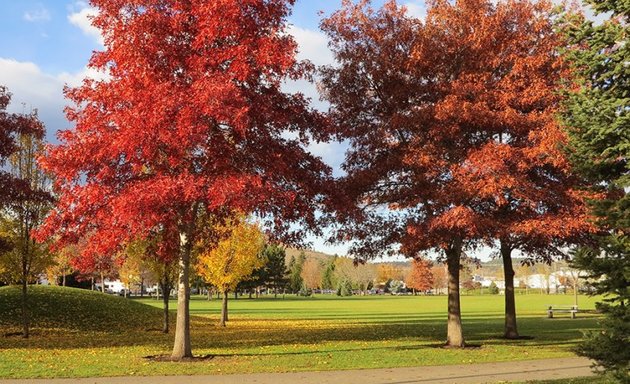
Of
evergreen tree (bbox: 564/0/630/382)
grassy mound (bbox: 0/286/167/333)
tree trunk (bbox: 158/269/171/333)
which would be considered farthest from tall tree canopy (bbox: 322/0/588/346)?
grassy mound (bbox: 0/286/167/333)

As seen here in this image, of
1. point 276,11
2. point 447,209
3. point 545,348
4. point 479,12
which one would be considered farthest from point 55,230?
point 545,348

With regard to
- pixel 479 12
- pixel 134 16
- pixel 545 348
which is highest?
pixel 479 12

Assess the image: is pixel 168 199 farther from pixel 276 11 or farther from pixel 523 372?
pixel 523 372

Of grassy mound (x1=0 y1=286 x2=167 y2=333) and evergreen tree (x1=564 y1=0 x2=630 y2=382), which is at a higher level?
evergreen tree (x1=564 y1=0 x2=630 y2=382)

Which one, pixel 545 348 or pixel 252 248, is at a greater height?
pixel 252 248

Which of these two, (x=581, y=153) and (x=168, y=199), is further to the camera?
(x=168, y=199)

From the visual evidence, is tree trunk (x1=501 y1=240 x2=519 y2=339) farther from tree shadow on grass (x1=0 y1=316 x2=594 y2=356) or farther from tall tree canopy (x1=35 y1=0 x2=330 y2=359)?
tall tree canopy (x1=35 y1=0 x2=330 y2=359)

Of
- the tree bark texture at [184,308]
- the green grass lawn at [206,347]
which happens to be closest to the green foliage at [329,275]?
the green grass lawn at [206,347]

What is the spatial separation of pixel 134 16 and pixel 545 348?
15.9 meters

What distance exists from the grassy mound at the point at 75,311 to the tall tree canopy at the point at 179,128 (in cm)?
1315

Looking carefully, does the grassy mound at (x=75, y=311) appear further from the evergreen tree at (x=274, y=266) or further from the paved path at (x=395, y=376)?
the evergreen tree at (x=274, y=266)

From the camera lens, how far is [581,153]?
28.6 ft

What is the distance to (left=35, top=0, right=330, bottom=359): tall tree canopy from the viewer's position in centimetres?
1347

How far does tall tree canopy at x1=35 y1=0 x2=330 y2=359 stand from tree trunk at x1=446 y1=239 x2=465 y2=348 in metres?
6.09
